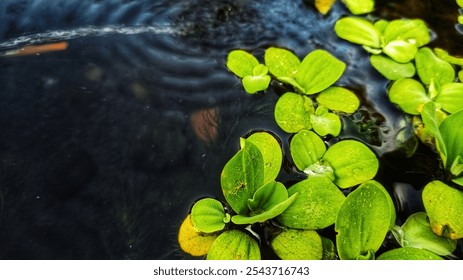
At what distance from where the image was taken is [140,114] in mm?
1674

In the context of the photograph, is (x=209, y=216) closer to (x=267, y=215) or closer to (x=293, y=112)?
(x=267, y=215)

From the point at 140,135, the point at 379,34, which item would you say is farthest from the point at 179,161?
the point at 379,34

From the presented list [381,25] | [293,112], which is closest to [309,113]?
[293,112]

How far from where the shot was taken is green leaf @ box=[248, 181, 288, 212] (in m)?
1.36

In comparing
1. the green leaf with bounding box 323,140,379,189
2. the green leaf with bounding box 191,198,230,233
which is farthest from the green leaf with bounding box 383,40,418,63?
the green leaf with bounding box 191,198,230,233

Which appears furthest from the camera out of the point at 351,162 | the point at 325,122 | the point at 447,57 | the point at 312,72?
the point at 447,57

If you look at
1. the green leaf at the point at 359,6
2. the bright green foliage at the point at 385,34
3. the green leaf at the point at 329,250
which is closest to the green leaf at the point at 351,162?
the green leaf at the point at 329,250

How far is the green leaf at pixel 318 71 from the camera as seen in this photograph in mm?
1697

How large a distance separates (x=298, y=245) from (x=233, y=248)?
21cm

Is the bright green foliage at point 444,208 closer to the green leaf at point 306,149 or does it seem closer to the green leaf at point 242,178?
the green leaf at point 306,149

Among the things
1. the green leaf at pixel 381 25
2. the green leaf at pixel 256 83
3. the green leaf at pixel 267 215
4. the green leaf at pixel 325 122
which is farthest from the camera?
the green leaf at pixel 381 25

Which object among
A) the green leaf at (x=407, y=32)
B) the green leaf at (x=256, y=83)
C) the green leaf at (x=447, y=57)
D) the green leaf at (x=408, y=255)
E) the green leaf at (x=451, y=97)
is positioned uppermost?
the green leaf at (x=407, y=32)
